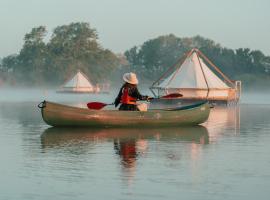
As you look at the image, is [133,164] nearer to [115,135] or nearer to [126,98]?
[115,135]

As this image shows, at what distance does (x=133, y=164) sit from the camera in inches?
706

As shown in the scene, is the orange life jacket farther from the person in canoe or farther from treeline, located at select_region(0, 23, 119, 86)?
treeline, located at select_region(0, 23, 119, 86)

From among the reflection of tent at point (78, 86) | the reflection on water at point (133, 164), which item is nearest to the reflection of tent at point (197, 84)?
the reflection on water at point (133, 164)

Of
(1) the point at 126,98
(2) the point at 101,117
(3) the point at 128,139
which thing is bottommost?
(3) the point at 128,139

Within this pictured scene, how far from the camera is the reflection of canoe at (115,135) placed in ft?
79.5

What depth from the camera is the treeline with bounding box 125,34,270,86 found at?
483ft

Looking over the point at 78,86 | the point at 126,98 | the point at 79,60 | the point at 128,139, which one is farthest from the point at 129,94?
the point at 79,60

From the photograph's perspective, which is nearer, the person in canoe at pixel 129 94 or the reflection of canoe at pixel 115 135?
the reflection of canoe at pixel 115 135

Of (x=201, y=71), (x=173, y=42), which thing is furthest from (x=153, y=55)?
(x=201, y=71)

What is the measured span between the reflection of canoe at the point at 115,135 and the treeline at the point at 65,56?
12044 centimetres

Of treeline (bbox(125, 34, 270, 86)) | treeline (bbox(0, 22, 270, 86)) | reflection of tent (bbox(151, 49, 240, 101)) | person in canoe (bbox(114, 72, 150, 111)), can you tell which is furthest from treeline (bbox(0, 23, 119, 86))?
person in canoe (bbox(114, 72, 150, 111))

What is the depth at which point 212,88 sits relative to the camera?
61.2 meters

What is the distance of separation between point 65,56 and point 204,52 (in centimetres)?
2975

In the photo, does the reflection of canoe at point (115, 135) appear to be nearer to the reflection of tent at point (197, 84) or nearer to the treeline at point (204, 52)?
the reflection of tent at point (197, 84)
